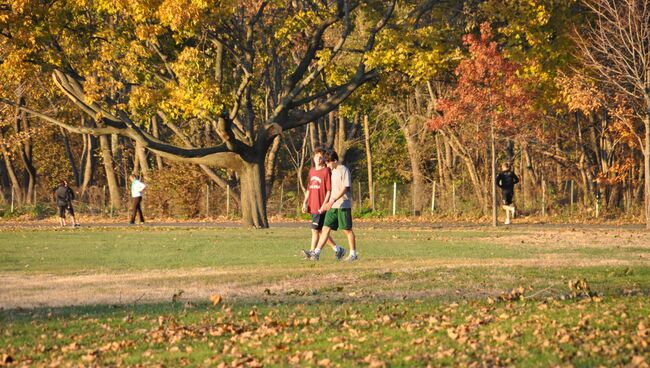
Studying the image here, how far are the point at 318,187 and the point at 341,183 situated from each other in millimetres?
590

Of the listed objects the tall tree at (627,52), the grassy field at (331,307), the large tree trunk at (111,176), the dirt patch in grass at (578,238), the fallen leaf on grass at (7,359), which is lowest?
the fallen leaf on grass at (7,359)

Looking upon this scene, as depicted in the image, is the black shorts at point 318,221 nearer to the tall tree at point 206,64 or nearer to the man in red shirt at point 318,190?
the man in red shirt at point 318,190

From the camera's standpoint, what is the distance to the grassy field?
419 inches

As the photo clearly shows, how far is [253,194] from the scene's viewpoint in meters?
40.8

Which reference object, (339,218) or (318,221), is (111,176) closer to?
(318,221)

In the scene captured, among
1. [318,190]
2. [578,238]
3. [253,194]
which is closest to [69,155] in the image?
[253,194]

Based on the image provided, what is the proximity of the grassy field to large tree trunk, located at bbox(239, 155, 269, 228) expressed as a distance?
13565 millimetres

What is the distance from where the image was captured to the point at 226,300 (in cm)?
1533

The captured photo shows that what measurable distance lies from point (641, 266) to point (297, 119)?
2165 cm

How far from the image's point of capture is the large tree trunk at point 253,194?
4066 cm

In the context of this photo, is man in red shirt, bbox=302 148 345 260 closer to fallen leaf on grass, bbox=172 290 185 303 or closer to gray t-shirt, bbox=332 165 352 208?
gray t-shirt, bbox=332 165 352 208

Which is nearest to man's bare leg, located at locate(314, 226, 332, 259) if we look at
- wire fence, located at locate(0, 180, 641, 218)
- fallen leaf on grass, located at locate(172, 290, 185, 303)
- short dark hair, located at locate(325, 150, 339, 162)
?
short dark hair, located at locate(325, 150, 339, 162)

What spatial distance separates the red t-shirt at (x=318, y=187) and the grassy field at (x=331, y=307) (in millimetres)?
1092

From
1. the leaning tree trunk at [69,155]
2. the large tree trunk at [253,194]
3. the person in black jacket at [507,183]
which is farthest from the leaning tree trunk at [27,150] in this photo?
the person in black jacket at [507,183]
